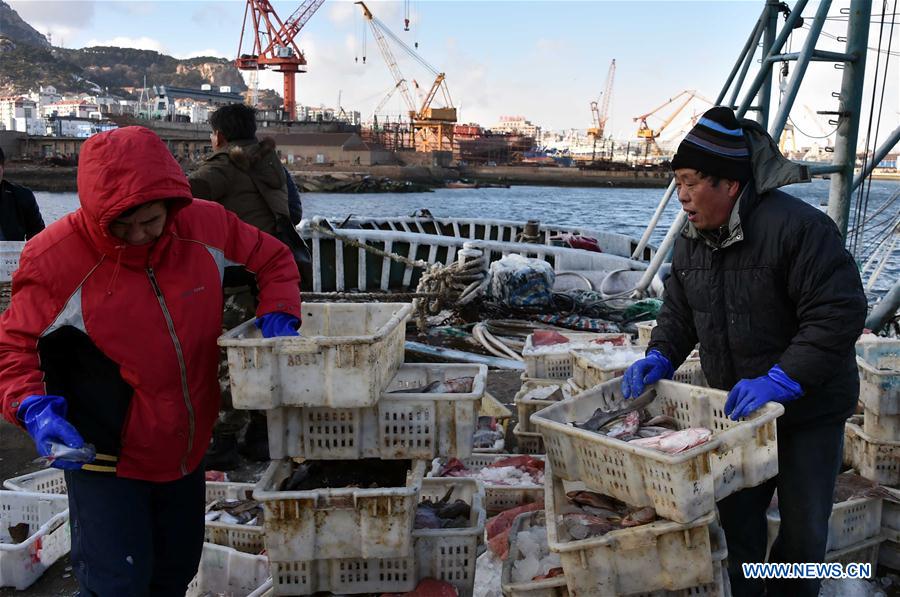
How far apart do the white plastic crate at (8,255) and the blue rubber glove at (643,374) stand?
522cm

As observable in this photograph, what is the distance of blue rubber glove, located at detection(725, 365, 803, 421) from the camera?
8.55 feet

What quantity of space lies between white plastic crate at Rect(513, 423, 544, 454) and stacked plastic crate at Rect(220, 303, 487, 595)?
1672 mm

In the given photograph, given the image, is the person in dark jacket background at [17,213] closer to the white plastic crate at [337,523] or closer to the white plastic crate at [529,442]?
the white plastic crate at [529,442]

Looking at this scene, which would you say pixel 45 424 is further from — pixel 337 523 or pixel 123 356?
pixel 337 523

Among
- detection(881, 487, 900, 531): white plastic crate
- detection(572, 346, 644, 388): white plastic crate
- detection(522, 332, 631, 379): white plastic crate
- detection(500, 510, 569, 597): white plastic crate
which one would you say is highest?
detection(572, 346, 644, 388): white plastic crate

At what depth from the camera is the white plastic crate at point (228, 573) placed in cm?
337

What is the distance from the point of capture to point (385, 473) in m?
3.37

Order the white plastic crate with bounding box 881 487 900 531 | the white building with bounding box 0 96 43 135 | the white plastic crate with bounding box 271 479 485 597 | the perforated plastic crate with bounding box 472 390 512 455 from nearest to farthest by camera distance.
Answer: the white plastic crate with bounding box 271 479 485 597
the white plastic crate with bounding box 881 487 900 531
the perforated plastic crate with bounding box 472 390 512 455
the white building with bounding box 0 96 43 135

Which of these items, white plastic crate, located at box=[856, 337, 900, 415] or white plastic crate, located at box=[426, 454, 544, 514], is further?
white plastic crate, located at box=[426, 454, 544, 514]

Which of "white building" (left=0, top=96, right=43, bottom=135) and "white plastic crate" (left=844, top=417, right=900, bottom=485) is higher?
"white building" (left=0, top=96, right=43, bottom=135)

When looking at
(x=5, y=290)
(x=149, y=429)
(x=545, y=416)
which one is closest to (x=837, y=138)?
(x=545, y=416)

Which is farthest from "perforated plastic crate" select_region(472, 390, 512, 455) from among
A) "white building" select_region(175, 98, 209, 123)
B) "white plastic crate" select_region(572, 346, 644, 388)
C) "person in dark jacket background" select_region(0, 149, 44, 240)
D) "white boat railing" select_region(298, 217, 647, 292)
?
"white building" select_region(175, 98, 209, 123)

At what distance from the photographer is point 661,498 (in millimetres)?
2461

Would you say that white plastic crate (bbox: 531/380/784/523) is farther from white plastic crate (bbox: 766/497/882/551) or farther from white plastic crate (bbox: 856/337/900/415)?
white plastic crate (bbox: 856/337/900/415)
